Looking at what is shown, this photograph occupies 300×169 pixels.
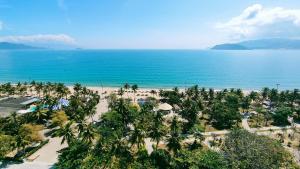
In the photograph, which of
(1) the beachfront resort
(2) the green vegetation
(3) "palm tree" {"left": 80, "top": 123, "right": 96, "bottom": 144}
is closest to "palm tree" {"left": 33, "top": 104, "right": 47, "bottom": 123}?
(1) the beachfront resort

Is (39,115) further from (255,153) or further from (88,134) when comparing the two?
(255,153)

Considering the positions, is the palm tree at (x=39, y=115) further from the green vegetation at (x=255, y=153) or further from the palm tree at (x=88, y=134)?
the green vegetation at (x=255, y=153)

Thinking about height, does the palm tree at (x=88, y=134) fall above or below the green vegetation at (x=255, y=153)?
below

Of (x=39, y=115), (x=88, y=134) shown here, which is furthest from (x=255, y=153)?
Result: (x=39, y=115)

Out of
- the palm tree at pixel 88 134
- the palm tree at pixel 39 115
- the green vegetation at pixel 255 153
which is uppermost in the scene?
the green vegetation at pixel 255 153

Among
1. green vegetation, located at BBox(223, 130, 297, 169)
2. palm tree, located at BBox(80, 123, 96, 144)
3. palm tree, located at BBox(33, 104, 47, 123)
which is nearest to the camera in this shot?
green vegetation, located at BBox(223, 130, 297, 169)

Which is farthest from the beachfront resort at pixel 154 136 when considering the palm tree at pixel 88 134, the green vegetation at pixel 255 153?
the palm tree at pixel 88 134

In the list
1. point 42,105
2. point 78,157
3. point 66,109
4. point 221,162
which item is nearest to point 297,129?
point 221,162

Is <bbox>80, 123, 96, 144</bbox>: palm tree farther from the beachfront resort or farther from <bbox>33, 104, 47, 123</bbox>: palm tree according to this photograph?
<bbox>33, 104, 47, 123</bbox>: palm tree
